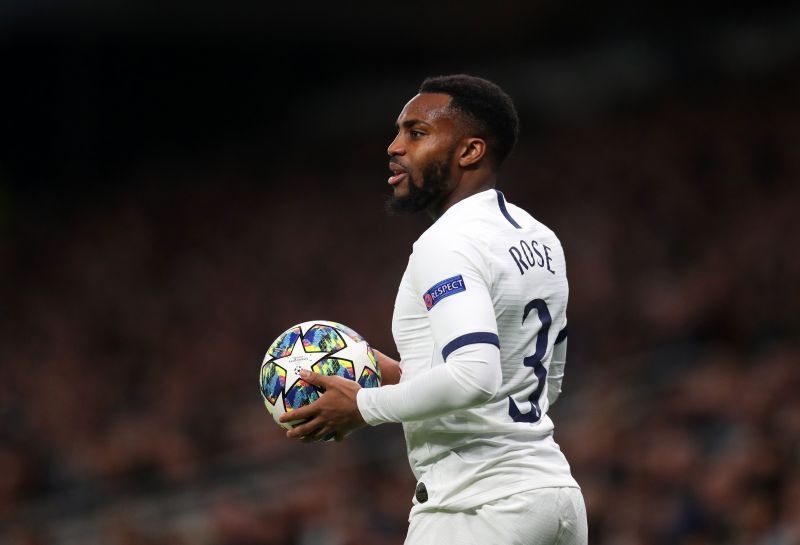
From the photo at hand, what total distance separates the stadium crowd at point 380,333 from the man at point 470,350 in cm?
317

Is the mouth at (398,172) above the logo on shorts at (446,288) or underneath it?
above

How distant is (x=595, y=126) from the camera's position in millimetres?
14445

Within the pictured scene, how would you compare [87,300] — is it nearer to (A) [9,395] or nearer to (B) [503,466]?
(A) [9,395]

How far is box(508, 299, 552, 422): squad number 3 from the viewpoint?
10.1 feet

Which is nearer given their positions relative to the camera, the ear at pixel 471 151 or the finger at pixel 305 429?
the finger at pixel 305 429

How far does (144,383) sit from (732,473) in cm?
740

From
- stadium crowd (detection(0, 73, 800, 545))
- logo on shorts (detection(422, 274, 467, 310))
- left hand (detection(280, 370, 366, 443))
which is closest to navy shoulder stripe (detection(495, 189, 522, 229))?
logo on shorts (detection(422, 274, 467, 310))

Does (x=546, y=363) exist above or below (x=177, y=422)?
above

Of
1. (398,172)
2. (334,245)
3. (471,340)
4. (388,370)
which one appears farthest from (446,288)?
(334,245)

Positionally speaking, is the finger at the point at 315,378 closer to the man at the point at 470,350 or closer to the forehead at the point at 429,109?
the man at the point at 470,350

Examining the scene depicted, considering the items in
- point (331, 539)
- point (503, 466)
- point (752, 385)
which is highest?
point (503, 466)

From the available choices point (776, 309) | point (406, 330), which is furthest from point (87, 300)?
point (406, 330)

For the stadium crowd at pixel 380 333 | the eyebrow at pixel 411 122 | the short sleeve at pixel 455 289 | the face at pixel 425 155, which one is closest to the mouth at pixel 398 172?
the face at pixel 425 155

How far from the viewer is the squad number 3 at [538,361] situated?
3.09m
